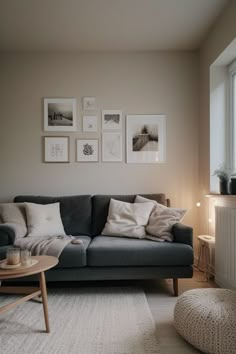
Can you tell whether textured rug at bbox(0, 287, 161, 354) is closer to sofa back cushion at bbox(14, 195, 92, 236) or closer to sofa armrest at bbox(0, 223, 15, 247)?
sofa armrest at bbox(0, 223, 15, 247)

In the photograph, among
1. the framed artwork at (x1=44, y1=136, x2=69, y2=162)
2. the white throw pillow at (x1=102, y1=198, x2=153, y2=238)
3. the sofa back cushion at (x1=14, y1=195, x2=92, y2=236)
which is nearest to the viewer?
the white throw pillow at (x1=102, y1=198, x2=153, y2=238)

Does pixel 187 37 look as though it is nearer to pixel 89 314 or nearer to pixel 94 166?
pixel 94 166

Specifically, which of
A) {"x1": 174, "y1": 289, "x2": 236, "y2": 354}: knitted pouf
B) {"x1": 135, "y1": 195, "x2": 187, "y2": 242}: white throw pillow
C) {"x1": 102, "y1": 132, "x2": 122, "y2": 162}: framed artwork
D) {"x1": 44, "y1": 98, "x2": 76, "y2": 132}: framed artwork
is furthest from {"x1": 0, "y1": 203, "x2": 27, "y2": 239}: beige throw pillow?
{"x1": 174, "y1": 289, "x2": 236, "y2": 354}: knitted pouf

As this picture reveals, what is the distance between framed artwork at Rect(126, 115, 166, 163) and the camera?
374 centimetres

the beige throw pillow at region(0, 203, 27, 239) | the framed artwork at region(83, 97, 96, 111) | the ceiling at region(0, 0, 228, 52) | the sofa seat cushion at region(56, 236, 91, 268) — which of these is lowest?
the sofa seat cushion at region(56, 236, 91, 268)

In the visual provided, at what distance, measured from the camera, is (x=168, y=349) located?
184 cm

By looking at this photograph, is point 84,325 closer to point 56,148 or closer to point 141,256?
point 141,256

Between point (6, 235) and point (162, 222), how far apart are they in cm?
152

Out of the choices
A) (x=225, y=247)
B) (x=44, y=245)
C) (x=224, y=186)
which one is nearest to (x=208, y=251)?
(x=225, y=247)

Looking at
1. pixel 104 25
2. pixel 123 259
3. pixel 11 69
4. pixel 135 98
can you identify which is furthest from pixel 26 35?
pixel 123 259

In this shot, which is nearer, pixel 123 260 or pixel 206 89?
pixel 123 260

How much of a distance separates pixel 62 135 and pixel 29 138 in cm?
43

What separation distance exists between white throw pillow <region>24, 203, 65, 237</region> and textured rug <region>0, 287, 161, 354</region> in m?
0.64

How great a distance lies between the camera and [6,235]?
2.74 meters
